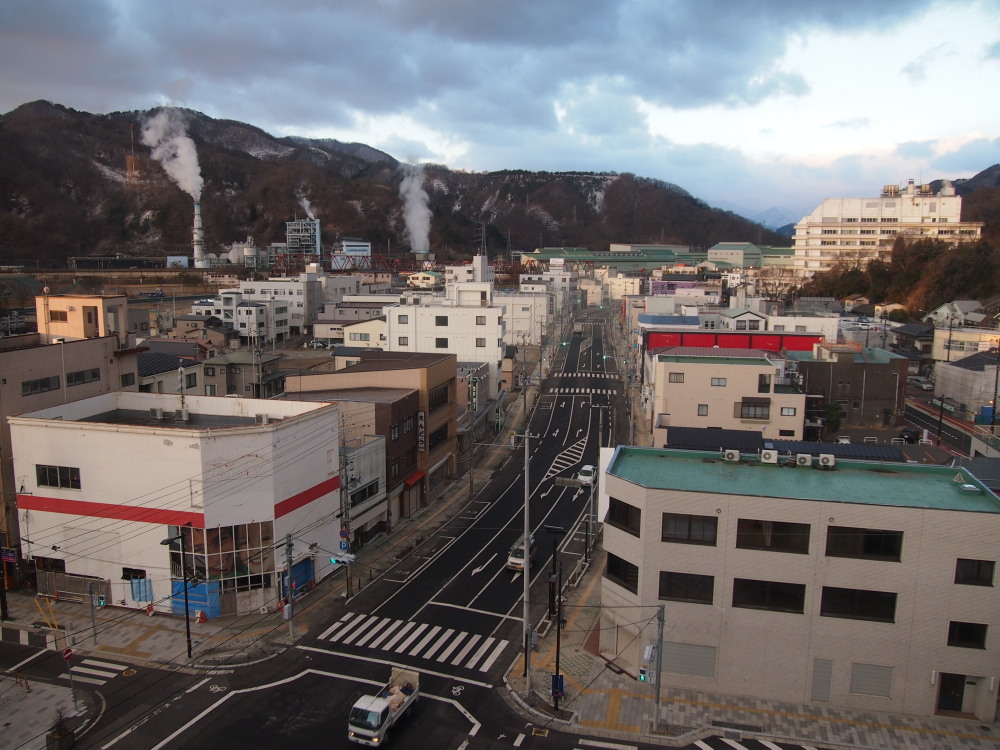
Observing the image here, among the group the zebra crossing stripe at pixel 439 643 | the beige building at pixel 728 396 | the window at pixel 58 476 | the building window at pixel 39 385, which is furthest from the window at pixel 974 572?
the building window at pixel 39 385

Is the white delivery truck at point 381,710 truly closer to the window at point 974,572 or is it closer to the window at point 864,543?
the window at point 864,543

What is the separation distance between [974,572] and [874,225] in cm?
6398

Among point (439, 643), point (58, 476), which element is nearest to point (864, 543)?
point (439, 643)

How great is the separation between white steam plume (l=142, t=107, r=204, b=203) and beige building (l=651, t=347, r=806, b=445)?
333 ft

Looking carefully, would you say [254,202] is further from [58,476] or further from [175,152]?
[58,476]

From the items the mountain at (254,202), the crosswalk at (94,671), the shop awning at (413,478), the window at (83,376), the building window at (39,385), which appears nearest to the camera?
the crosswalk at (94,671)

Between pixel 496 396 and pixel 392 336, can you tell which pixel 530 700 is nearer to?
pixel 496 396

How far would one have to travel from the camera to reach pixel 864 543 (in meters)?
11.4

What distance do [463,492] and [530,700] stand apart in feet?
38.3

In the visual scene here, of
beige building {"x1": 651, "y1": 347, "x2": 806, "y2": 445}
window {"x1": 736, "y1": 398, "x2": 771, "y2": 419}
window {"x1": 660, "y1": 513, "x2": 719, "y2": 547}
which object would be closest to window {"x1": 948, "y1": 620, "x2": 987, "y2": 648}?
window {"x1": 660, "y1": 513, "x2": 719, "y2": 547}

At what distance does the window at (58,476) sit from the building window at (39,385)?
3.12m

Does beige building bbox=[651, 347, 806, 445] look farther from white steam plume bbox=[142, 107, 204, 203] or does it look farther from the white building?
white steam plume bbox=[142, 107, 204, 203]

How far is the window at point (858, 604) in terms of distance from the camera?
446 inches

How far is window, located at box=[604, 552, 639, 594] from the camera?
12414mm
